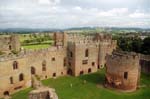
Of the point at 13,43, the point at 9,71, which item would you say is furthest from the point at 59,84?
the point at 13,43

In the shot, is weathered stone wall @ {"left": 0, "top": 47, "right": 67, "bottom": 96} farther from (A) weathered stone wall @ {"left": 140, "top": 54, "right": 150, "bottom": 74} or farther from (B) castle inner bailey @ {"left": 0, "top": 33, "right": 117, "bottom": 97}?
(A) weathered stone wall @ {"left": 140, "top": 54, "right": 150, "bottom": 74}

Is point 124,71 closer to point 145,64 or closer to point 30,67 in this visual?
point 145,64

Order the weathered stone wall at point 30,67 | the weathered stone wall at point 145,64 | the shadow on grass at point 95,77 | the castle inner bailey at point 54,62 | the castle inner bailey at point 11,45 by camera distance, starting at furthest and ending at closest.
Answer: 1. the castle inner bailey at point 11,45
2. the weathered stone wall at point 145,64
3. the shadow on grass at point 95,77
4. the castle inner bailey at point 54,62
5. the weathered stone wall at point 30,67

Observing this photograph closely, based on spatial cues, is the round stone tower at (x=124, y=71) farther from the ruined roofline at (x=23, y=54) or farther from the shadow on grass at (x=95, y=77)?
the ruined roofline at (x=23, y=54)

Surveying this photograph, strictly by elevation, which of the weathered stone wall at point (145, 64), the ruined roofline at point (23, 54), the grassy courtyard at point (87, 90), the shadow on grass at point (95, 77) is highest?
the ruined roofline at point (23, 54)

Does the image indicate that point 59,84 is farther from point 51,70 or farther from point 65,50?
point 65,50

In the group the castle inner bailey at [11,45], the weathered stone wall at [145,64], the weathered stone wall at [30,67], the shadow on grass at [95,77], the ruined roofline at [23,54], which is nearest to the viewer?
the ruined roofline at [23,54]

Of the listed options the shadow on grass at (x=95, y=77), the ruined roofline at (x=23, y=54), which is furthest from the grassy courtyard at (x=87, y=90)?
the ruined roofline at (x=23, y=54)

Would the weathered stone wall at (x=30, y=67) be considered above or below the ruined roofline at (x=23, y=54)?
below
